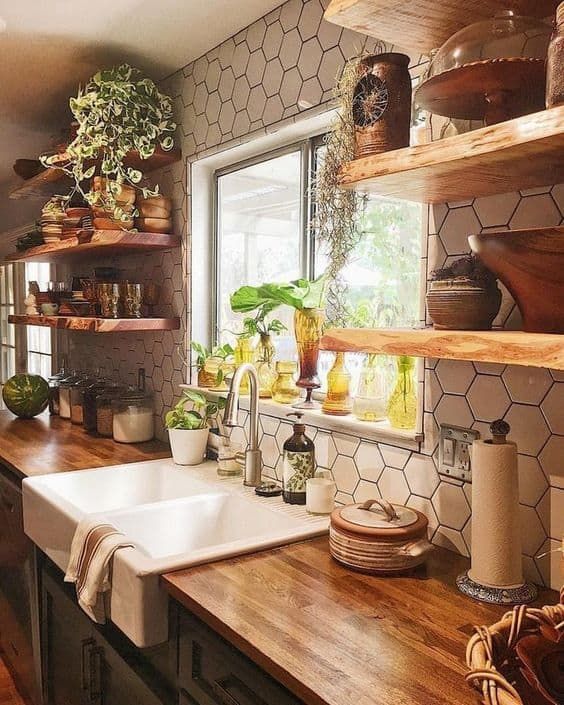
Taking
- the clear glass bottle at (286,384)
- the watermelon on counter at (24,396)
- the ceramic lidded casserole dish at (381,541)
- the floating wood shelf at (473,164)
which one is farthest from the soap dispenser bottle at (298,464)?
the watermelon on counter at (24,396)

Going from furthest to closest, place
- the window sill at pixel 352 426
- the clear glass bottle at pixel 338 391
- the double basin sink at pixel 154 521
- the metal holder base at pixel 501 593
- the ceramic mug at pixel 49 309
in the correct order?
the ceramic mug at pixel 49 309 → the clear glass bottle at pixel 338 391 → the window sill at pixel 352 426 → the double basin sink at pixel 154 521 → the metal holder base at pixel 501 593

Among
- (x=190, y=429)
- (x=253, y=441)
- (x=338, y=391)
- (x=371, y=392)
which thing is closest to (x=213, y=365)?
(x=190, y=429)

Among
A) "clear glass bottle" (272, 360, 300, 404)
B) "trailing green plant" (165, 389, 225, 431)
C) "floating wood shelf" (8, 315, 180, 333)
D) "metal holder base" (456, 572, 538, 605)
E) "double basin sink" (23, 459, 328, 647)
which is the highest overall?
"floating wood shelf" (8, 315, 180, 333)

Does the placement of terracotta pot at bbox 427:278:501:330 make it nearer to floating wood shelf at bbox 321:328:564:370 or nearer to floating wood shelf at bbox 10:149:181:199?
floating wood shelf at bbox 321:328:564:370

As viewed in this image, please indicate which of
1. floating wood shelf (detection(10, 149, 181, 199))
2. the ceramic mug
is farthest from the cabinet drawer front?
the ceramic mug

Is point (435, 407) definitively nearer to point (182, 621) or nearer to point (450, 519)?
point (450, 519)

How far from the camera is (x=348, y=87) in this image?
1.64m

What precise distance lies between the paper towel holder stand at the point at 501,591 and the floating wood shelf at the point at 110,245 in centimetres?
174

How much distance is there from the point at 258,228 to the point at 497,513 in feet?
5.04

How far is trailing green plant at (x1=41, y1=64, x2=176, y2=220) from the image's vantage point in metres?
2.53

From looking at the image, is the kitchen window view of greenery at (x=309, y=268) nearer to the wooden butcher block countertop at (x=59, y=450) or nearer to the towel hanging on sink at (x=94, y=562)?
the wooden butcher block countertop at (x=59, y=450)

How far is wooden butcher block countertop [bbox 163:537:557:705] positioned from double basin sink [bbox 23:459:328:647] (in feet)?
0.17

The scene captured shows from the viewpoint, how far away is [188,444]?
2.37 meters

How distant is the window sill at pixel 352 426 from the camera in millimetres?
1668
